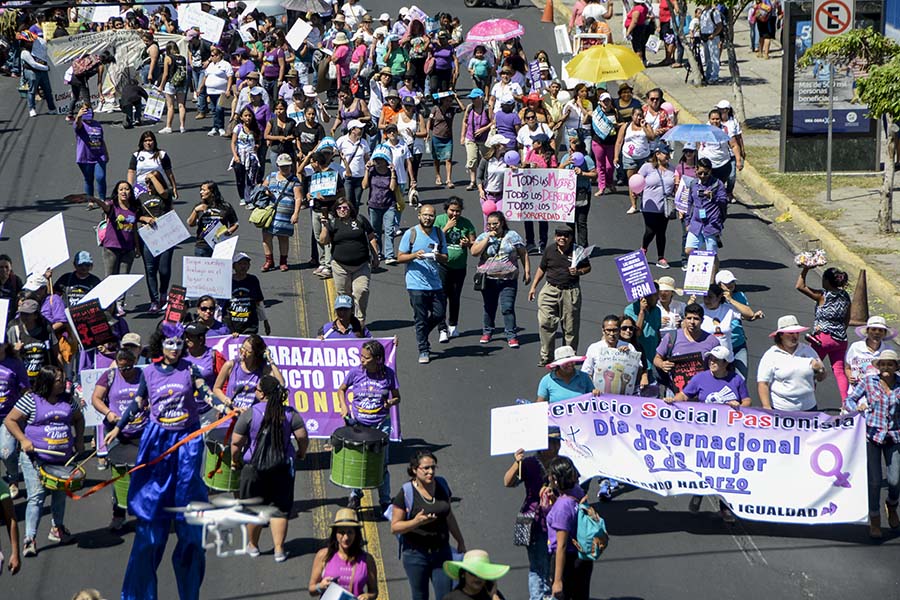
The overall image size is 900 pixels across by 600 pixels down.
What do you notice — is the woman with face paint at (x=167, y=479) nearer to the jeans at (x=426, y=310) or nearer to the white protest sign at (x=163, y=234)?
the jeans at (x=426, y=310)

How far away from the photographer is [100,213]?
78.1 ft

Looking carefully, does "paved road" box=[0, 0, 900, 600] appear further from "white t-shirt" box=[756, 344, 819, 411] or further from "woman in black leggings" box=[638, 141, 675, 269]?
"white t-shirt" box=[756, 344, 819, 411]

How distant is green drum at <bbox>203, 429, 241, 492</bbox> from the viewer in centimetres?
1213

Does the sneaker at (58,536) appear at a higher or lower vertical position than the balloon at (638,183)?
lower

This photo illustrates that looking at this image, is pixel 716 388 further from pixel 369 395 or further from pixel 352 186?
pixel 352 186

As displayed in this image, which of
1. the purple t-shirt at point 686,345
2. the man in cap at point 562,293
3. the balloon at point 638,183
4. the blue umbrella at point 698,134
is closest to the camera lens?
the purple t-shirt at point 686,345

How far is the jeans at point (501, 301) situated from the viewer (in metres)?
16.6

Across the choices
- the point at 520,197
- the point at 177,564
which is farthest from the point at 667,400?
the point at 520,197

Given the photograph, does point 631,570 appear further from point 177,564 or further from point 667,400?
point 177,564

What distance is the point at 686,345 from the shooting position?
13.4 metres

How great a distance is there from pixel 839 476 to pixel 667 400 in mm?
1499

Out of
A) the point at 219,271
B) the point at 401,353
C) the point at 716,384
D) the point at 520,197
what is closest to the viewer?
the point at 716,384

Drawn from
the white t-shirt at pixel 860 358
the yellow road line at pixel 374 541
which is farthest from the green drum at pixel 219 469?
the white t-shirt at pixel 860 358

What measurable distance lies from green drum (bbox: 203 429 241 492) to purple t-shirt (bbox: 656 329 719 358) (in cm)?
398
